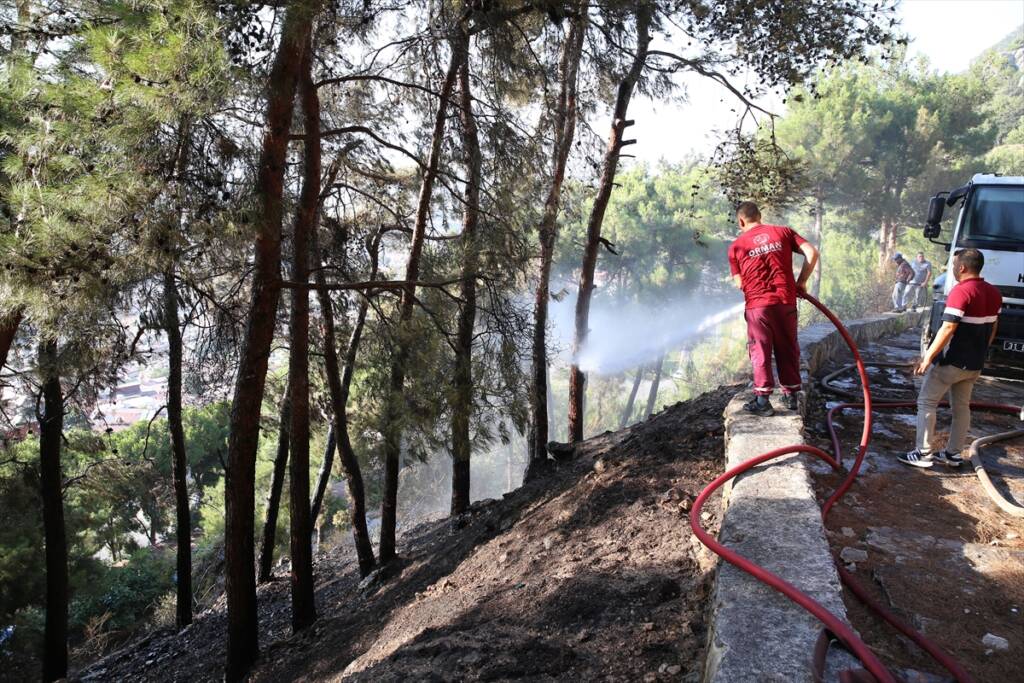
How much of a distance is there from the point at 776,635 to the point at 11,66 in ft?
20.5

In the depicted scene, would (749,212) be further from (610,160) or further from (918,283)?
(918,283)

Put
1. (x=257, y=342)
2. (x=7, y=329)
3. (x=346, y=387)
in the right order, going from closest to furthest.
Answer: (x=257, y=342)
(x=7, y=329)
(x=346, y=387)

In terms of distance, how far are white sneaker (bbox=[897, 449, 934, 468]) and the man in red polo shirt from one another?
2.98 ft

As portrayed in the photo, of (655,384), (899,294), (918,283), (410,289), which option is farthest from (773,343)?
(655,384)

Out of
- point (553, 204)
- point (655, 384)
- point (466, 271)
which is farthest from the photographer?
point (655, 384)

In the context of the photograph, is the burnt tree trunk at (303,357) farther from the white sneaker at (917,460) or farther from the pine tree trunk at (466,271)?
the white sneaker at (917,460)

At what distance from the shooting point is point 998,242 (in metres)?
7.22

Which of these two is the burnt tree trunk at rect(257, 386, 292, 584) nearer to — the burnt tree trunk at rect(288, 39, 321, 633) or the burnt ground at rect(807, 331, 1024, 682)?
the burnt tree trunk at rect(288, 39, 321, 633)

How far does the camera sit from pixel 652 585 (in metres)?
3.57

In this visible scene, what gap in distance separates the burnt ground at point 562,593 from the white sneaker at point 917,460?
134 cm

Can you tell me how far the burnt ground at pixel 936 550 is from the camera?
2793 millimetres

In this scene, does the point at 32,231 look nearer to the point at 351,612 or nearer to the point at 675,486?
the point at 675,486

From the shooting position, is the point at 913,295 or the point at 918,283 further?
the point at 913,295

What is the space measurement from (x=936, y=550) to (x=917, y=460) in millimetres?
1467
